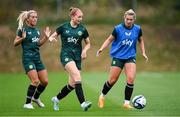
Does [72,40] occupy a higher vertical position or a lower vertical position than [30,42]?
higher

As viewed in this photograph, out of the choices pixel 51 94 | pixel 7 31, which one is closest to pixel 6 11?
pixel 7 31

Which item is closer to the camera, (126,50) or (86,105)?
(86,105)

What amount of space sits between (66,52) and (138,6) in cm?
3756

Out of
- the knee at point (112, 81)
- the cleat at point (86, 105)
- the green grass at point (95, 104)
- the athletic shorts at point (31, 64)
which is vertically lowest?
the green grass at point (95, 104)

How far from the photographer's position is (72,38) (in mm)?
16125

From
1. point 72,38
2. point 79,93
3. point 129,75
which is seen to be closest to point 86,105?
point 79,93

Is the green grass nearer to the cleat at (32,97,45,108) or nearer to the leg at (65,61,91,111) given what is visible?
the cleat at (32,97,45,108)

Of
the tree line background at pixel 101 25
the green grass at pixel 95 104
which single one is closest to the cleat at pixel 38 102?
the green grass at pixel 95 104

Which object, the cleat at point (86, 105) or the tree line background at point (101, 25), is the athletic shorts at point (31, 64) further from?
the tree line background at point (101, 25)

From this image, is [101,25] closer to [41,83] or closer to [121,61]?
[41,83]

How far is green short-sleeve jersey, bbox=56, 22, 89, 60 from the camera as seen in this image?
1612 cm

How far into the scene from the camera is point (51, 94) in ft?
73.4

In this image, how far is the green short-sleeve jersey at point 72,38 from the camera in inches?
635

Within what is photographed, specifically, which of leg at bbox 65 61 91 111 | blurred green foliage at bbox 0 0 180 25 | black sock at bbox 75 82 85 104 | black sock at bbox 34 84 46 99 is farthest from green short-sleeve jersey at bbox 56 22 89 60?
blurred green foliage at bbox 0 0 180 25
